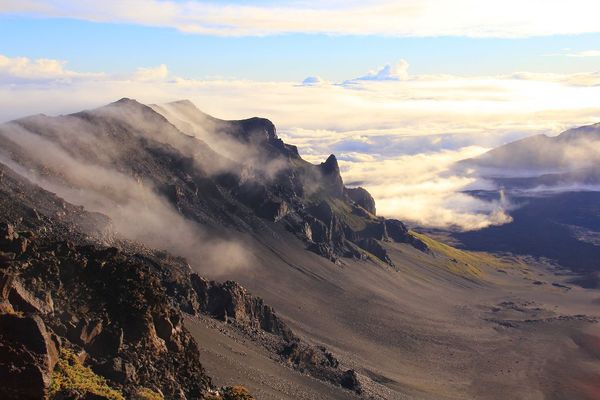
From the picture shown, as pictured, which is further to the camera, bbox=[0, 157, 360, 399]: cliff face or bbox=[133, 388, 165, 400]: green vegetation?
bbox=[133, 388, 165, 400]: green vegetation

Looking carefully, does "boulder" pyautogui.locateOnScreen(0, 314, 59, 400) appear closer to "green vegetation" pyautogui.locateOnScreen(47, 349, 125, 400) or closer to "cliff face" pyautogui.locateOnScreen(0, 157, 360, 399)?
"cliff face" pyautogui.locateOnScreen(0, 157, 360, 399)

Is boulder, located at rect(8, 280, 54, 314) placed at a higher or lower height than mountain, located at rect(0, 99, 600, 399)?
higher

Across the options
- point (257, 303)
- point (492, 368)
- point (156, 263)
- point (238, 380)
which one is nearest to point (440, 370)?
point (492, 368)

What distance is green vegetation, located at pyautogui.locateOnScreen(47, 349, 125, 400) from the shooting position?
46.4 metres

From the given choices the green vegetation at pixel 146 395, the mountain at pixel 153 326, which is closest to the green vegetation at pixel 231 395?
the mountain at pixel 153 326

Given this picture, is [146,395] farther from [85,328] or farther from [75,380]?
[85,328]

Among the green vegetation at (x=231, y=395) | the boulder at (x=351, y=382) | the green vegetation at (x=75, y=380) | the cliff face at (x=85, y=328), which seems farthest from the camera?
the boulder at (x=351, y=382)

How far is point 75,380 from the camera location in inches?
1945

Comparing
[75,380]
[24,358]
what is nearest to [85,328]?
[75,380]

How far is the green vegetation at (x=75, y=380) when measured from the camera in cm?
4644

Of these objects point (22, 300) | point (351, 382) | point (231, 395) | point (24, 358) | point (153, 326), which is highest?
point (22, 300)

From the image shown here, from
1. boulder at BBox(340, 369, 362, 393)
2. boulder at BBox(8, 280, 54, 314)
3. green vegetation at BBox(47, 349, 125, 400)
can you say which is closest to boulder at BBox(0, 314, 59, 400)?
green vegetation at BBox(47, 349, 125, 400)

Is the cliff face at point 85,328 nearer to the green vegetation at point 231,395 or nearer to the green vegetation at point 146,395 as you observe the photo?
the green vegetation at point 146,395

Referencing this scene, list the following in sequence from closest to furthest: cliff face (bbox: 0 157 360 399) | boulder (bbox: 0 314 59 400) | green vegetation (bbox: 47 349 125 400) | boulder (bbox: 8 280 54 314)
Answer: boulder (bbox: 0 314 59 400) < cliff face (bbox: 0 157 360 399) < green vegetation (bbox: 47 349 125 400) < boulder (bbox: 8 280 54 314)
